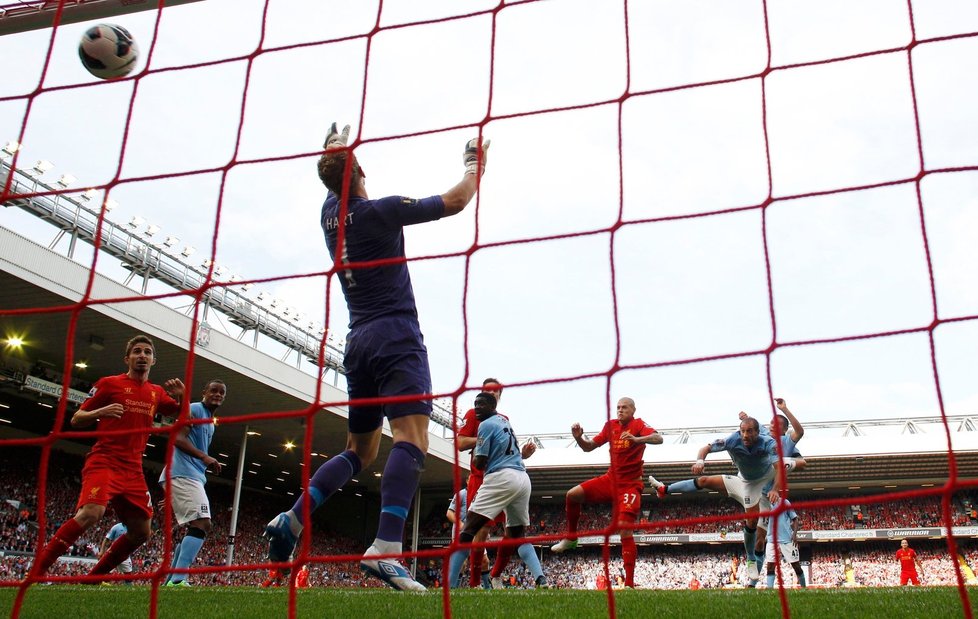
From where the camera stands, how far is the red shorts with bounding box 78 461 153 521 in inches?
209

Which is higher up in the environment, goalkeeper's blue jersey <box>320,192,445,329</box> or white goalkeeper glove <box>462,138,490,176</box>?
white goalkeeper glove <box>462,138,490,176</box>

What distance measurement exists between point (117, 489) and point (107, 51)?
2673mm

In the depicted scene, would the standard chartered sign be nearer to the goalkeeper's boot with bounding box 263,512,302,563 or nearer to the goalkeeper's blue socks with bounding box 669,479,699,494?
the goalkeeper's blue socks with bounding box 669,479,699,494

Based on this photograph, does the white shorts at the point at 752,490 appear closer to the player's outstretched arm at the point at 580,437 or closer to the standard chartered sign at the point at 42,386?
the player's outstretched arm at the point at 580,437

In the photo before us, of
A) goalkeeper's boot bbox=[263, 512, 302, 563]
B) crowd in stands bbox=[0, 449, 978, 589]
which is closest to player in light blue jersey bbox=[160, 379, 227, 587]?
goalkeeper's boot bbox=[263, 512, 302, 563]

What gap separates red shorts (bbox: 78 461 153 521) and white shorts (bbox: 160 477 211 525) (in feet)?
4.09

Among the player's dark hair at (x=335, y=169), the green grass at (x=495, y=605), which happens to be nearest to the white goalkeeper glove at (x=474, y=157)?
the player's dark hair at (x=335, y=169)

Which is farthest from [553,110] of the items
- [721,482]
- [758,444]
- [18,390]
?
[18,390]

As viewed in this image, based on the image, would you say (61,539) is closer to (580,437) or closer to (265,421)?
(580,437)

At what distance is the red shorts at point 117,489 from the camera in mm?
5309

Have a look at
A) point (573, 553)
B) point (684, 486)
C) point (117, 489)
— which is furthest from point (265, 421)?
point (117, 489)

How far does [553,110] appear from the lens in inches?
157

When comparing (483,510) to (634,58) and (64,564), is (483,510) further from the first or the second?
(64,564)

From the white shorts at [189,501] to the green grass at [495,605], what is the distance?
5.63ft
